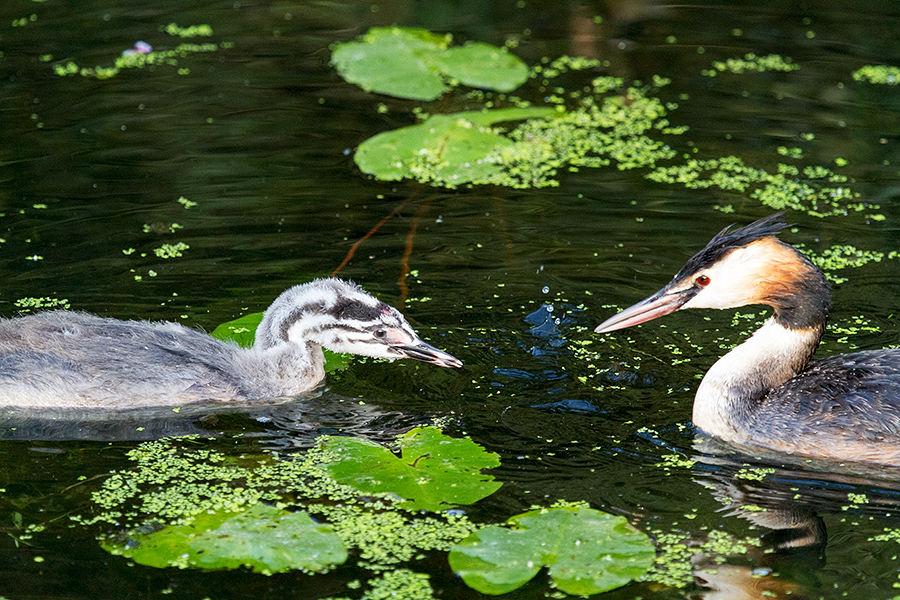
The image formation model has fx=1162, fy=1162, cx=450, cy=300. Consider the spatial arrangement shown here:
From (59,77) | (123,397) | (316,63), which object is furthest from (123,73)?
(123,397)

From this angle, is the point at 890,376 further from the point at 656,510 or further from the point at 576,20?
the point at 576,20

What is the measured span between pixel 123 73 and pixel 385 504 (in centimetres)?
629

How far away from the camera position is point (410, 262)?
23.0ft

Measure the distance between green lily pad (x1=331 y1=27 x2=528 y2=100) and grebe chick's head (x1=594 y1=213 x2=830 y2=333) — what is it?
3820 millimetres

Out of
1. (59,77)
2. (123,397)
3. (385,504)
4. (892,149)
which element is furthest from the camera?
(59,77)

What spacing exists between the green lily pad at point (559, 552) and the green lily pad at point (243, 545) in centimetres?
51

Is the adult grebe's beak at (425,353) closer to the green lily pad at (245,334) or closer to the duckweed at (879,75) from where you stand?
the green lily pad at (245,334)

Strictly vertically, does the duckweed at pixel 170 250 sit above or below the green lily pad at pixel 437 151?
below

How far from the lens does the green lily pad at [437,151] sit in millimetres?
8008

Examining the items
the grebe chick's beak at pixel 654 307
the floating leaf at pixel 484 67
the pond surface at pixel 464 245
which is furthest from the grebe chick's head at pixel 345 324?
the floating leaf at pixel 484 67

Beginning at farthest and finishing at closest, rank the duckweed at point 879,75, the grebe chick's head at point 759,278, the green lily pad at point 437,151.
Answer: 1. the duckweed at point 879,75
2. the green lily pad at point 437,151
3. the grebe chick's head at point 759,278

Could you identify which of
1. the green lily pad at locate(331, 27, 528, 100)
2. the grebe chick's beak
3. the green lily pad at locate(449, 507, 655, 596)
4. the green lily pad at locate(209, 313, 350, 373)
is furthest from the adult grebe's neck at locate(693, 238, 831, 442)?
the green lily pad at locate(331, 27, 528, 100)

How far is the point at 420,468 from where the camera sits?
4.93m

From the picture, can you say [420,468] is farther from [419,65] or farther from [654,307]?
[419,65]
